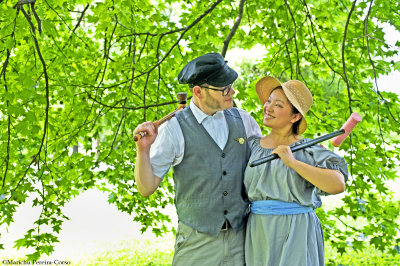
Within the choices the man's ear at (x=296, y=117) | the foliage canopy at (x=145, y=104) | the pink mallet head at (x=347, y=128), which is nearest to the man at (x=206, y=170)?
the man's ear at (x=296, y=117)

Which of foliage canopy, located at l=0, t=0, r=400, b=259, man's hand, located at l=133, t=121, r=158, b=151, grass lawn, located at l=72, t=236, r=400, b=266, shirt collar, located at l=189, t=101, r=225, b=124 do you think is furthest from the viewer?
grass lawn, located at l=72, t=236, r=400, b=266

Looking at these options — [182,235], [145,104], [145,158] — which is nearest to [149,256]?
[145,104]

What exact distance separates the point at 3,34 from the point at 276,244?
5.82 feet

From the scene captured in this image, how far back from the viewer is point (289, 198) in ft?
6.36

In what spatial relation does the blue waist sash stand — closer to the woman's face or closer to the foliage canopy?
the woman's face

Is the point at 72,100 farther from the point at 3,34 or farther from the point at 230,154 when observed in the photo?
the point at 230,154

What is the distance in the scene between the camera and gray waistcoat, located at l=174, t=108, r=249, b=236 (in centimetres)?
193

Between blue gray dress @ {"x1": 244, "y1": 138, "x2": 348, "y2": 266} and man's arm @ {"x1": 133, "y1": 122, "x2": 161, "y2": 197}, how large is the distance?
40 cm

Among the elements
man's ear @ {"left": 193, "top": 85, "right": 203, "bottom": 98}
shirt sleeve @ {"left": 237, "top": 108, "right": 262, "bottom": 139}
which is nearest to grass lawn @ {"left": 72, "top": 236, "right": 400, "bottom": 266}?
shirt sleeve @ {"left": 237, "top": 108, "right": 262, "bottom": 139}

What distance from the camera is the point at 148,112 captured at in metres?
4.21

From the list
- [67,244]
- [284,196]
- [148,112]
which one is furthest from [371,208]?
[67,244]

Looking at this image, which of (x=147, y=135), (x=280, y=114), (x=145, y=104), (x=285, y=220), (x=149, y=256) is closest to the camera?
(x=147, y=135)

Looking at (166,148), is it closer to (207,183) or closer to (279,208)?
(207,183)

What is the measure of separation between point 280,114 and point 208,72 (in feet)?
1.12
